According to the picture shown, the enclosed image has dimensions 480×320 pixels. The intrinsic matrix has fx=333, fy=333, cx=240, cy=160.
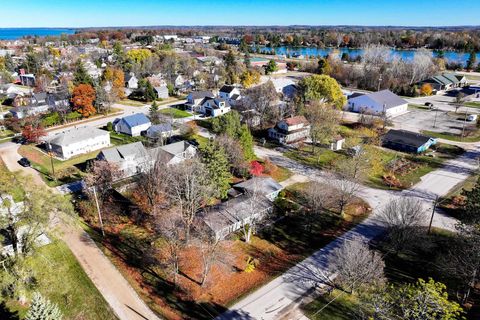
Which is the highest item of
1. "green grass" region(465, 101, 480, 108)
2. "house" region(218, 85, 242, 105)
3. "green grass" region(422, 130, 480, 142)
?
"house" region(218, 85, 242, 105)

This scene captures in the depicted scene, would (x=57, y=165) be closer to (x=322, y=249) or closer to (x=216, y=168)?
(x=216, y=168)

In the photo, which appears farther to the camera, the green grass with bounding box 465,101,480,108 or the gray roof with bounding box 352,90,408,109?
the green grass with bounding box 465,101,480,108

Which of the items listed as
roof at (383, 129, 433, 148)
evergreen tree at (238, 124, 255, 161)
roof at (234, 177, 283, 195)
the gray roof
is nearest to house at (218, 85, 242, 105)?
the gray roof

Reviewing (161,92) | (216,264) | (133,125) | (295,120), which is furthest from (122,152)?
(161,92)

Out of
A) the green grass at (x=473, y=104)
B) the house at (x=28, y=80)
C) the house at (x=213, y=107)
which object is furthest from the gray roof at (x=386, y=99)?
the house at (x=28, y=80)

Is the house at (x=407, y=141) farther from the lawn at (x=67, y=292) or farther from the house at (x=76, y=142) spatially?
the lawn at (x=67, y=292)

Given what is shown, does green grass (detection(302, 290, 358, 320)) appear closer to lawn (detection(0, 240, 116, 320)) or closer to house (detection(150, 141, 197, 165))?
lawn (detection(0, 240, 116, 320))
